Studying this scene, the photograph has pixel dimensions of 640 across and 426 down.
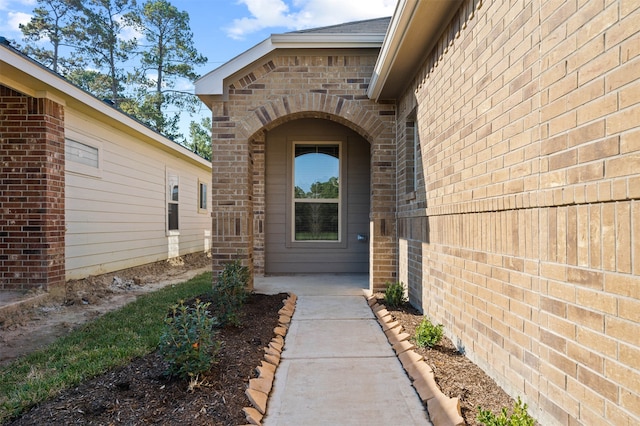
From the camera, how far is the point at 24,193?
5.99m

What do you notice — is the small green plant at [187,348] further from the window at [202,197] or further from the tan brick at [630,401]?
the window at [202,197]

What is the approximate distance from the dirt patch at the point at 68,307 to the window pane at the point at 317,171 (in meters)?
3.55

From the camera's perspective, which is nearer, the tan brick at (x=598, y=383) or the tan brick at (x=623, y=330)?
the tan brick at (x=623, y=330)

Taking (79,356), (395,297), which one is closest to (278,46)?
(395,297)

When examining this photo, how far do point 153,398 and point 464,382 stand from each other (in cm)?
218

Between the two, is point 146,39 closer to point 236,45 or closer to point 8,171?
point 236,45

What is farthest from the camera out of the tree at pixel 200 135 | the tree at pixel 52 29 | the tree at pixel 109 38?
the tree at pixel 200 135

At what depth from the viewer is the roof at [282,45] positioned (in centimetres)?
607

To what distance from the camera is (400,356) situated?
11.8ft

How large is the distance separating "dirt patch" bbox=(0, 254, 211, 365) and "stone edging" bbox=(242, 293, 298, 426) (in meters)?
2.54

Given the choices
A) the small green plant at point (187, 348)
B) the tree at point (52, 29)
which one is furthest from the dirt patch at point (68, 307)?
the tree at point (52, 29)

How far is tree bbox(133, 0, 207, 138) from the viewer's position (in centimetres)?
2094

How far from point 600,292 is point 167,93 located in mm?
23129

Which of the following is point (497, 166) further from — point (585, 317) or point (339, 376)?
point (339, 376)
